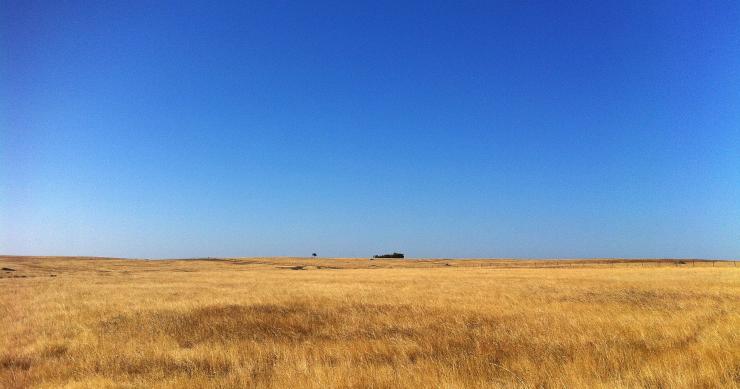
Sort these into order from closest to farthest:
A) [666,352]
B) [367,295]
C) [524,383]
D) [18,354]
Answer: [524,383] < [666,352] < [18,354] < [367,295]

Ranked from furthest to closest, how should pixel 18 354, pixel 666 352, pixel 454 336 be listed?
1. pixel 454 336
2. pixel 18 354
3. pixel 666 352

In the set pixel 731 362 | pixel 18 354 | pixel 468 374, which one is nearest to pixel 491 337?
pixel 468 374

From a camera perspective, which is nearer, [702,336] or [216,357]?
[216,357]

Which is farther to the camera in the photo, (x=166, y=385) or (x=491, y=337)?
(x=491, y=337)

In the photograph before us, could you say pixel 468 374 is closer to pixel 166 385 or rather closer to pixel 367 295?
pixel 166 385

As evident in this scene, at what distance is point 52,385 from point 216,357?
Answer: 296 centimetres

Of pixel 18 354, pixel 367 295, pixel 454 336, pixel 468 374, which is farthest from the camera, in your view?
pixel 367 295

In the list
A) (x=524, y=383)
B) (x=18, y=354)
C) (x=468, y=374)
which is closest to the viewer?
(x=524, y=383)

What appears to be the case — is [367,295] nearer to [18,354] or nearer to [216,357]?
[216,357]

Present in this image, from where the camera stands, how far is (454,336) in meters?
12.1

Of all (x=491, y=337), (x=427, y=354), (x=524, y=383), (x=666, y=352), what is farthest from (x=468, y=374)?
(x=666, y=352)

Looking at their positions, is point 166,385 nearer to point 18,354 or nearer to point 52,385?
point 52,385

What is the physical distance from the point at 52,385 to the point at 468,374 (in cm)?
728

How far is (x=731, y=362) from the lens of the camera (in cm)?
862
